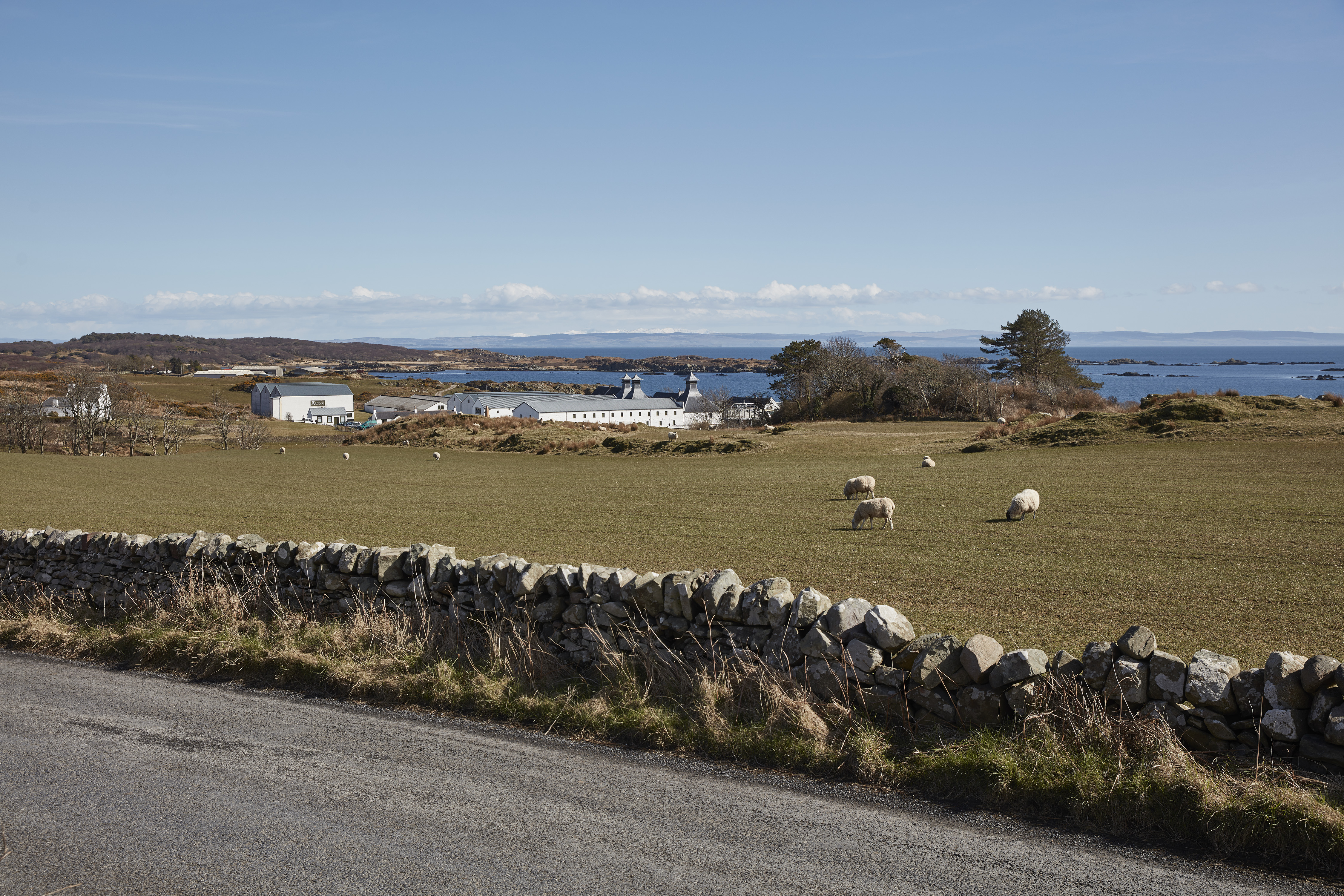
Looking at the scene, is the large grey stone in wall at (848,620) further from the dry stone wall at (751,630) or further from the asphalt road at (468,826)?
the asphalt road at (468,826)

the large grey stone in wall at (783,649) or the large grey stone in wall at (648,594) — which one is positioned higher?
the large grey stone in wall at (648,594)

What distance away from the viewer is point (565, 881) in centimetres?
525

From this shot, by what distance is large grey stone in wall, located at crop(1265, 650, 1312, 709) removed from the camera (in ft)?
19.3

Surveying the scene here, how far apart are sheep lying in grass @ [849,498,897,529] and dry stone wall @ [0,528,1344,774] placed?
1197 centimetres

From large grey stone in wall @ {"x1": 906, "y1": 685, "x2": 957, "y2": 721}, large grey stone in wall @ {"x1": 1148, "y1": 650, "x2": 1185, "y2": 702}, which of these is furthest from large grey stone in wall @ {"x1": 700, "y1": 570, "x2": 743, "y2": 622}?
large grey stone in wall @ {"x1": 1148, "y1": 650, "x2": 1185, "y2": 702}

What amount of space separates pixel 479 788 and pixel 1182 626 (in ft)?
28.7

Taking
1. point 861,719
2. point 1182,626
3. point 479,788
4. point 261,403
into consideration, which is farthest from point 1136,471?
point 261,403

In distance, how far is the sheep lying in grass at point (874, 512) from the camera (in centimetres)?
2103

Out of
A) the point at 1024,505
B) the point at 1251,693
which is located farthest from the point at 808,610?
the point at 1024,505

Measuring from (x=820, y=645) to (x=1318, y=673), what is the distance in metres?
3.55

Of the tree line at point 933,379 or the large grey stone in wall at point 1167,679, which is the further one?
the tree line at point 933,379

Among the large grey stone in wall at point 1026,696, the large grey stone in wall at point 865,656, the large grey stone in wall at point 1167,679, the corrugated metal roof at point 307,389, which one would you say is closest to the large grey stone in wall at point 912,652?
the large grey stone in wall at point 865,656

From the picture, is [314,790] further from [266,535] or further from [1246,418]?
[1246,418]

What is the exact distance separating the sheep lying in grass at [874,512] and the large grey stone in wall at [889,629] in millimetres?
13804
